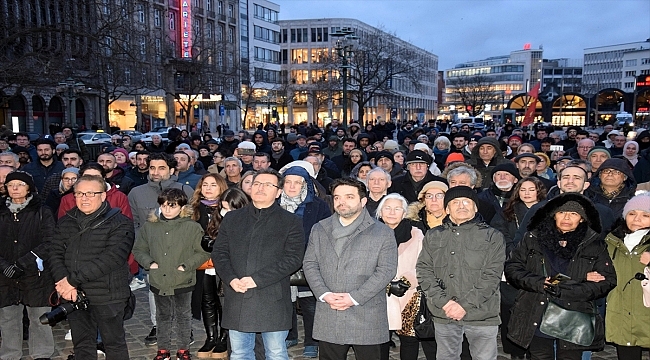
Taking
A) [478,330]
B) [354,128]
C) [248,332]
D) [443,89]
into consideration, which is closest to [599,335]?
[478,330]

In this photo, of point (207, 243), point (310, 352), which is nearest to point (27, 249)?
point (207, 243)

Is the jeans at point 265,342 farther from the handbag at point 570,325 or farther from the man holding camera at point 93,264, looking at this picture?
the handbag at point 570,325

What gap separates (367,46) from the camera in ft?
134

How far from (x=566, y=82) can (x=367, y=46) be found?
394ft

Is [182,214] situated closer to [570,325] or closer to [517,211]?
[517,211]

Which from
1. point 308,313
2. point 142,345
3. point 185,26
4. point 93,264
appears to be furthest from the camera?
point 185,26

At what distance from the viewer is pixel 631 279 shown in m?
4.96

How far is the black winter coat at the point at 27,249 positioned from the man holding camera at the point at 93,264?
548mm

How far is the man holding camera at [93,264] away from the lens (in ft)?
17.1

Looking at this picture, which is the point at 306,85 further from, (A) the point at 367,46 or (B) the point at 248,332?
(B) the point at 248,332

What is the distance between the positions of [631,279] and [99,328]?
16.1ft

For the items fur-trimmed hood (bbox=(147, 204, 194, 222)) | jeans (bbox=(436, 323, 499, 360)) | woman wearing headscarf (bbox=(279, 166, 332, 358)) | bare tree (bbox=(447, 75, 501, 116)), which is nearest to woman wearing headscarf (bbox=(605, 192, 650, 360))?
jeans (bbox=(436, 323, 499, 360))

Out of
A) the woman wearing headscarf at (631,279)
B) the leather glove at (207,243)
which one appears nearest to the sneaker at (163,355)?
the leather glove at (207,243)

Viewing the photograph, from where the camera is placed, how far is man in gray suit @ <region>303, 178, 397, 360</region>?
4.59 m
